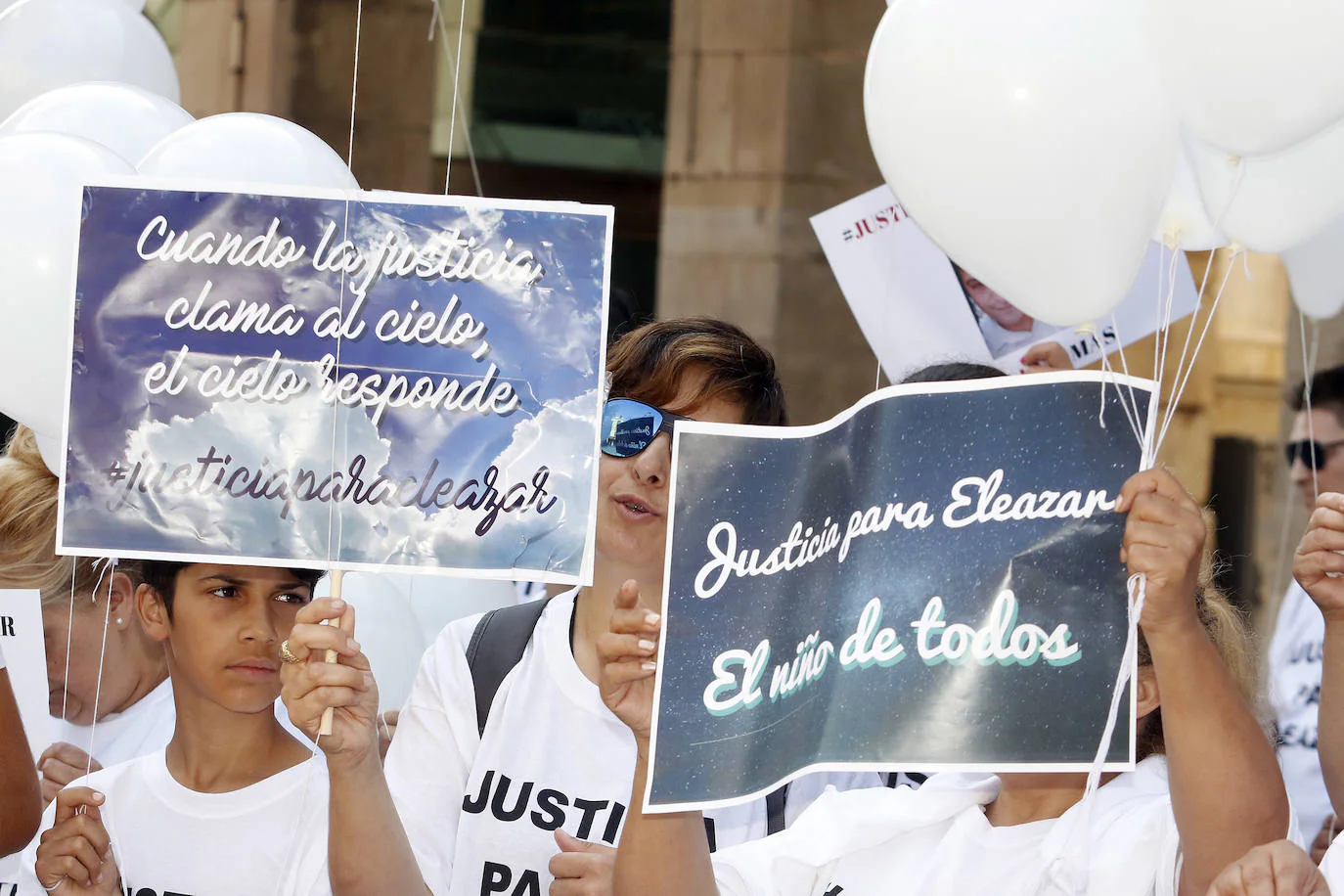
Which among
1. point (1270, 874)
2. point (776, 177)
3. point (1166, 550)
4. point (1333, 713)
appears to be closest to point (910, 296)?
point (1333, 713)

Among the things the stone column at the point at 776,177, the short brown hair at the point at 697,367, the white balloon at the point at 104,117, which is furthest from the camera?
the stone column at the point at 776,177

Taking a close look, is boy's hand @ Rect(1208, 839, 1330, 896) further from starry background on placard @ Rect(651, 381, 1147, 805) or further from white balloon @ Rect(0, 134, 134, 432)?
white balloon @ Rect(0, 134, 134, 432)

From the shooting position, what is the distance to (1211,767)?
167cm

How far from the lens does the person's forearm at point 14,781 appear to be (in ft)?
7.75

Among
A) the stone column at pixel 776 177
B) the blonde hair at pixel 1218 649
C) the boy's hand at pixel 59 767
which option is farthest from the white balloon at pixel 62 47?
the stone column at pixel 776 177

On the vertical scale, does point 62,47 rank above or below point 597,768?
above

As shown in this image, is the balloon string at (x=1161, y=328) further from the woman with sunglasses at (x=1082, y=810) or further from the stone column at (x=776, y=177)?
the stone column at (x=776, y=177)

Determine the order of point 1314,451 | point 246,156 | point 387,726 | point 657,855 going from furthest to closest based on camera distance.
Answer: point 1314,451 → point 387,726 → point 246,156 → point 657,855

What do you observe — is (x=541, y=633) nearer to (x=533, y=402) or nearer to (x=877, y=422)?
(x=533, y=402)

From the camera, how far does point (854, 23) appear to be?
6.05 metres

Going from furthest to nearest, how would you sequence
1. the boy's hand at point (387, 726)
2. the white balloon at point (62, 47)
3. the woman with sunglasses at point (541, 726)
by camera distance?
the white balloon at point (62, 47)
the boy's hand at point (387, 726)
the woman with sunglasses at point (541, 726)

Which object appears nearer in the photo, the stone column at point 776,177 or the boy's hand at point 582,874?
the boy's hand at point 582,874

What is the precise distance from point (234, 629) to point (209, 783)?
0.75 ft

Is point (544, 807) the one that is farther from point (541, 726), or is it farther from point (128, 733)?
point (128, 733)
